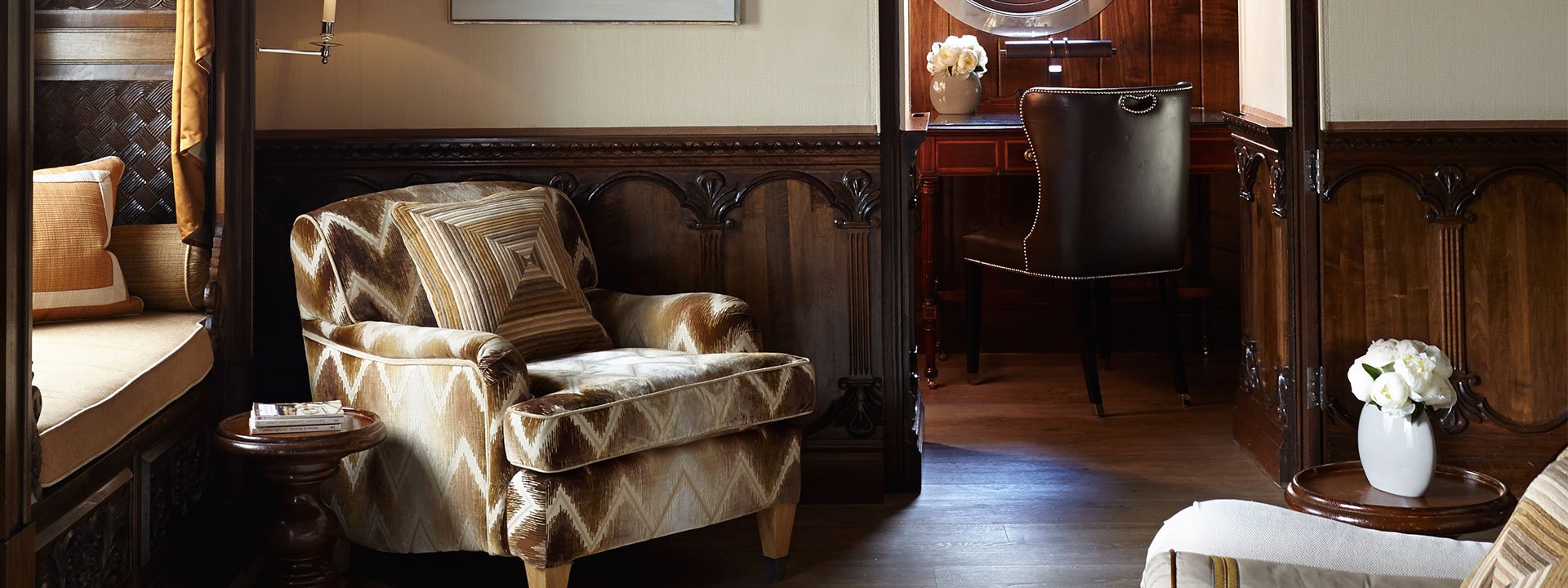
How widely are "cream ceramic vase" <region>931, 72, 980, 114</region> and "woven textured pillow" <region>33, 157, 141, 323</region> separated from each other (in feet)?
9.80

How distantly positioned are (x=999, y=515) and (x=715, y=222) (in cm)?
92

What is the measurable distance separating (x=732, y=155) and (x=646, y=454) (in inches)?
38.4

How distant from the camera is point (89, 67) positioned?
9.27 feet

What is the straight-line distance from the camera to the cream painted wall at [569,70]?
3320mm

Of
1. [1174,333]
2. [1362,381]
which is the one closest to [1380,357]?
[1362,381]

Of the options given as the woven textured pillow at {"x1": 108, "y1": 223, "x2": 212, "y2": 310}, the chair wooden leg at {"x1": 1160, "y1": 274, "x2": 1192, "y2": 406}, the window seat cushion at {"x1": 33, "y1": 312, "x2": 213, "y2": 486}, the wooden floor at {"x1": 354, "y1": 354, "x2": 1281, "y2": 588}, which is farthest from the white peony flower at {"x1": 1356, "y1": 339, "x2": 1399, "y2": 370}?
the woven textured pillow at {"x1": 108, "y1": 223, "x2": 212, "y2": 310}

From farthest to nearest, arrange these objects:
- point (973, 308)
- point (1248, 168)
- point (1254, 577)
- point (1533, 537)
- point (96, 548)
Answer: point (973, 308), point (1248, 168), point (96, 548), point (1254, 577), point (1533, 537)

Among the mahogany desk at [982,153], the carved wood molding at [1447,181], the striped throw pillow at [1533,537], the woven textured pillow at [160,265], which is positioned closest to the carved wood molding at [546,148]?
the woven textured pillow at [160,265]

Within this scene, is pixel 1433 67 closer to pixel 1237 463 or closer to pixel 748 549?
pixel 1237 463

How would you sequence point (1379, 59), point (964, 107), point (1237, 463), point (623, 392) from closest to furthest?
point (623, 392) < point (1379, 59) < point (1237, 463) < point (964, 107)

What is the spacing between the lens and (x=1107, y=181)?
4.11 m

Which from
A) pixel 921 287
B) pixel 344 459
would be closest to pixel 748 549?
pixel 344 459

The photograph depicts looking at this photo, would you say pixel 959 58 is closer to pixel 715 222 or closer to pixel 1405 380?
pixel 715 222

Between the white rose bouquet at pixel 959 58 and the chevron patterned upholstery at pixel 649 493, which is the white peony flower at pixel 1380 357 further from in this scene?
the white rose bouquet at pixel 959 58
